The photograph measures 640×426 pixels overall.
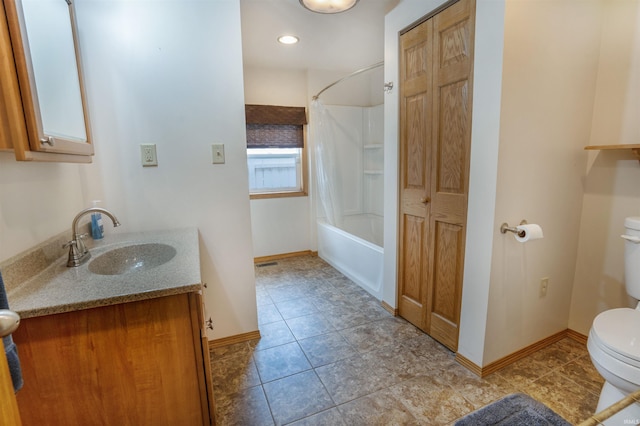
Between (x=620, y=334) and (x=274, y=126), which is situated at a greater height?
(x=274, y=126)

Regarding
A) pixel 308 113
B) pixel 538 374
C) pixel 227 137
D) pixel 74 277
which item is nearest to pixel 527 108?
pixel 538 374

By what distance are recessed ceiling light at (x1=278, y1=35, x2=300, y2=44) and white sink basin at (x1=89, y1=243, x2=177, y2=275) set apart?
2080mm

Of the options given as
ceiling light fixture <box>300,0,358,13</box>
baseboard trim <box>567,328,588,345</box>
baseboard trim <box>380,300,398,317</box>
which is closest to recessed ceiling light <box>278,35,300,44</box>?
ceiling light fixture <box>300,0,358,13</box>

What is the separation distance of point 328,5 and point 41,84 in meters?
1.67

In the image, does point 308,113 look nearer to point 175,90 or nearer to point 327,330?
point 175,90

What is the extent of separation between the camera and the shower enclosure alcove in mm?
3559

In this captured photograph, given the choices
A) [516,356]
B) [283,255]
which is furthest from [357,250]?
[516,356]

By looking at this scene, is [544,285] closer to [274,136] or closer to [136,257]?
[136,257]

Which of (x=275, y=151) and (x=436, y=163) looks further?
(x=275, y=151)

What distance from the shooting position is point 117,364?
3.15ft

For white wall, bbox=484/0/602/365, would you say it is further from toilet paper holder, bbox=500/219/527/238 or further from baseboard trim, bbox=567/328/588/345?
baseboard trim, bbox=567/328/588/345

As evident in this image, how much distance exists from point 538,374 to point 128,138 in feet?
8.83

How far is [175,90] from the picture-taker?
172 cm

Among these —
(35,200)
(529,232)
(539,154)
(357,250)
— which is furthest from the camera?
(357,250)
